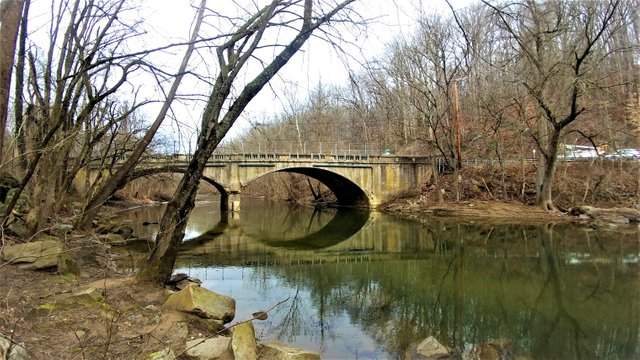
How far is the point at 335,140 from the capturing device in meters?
40.5

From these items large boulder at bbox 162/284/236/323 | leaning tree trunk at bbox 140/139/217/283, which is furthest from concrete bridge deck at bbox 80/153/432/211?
large boulder at bbox 162/284/236/323

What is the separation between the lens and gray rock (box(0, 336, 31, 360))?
3.58m

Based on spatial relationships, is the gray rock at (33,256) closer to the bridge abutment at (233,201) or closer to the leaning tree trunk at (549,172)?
the leaning tree trunk at (549,172)

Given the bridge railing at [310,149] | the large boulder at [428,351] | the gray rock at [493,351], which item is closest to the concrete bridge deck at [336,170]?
the bridge railing at [310,149]

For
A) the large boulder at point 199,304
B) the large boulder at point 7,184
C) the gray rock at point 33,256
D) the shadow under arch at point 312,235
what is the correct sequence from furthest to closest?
1. the shadow under arch at point 312,235
2. the large boulder at point 7,184
3. the gray rock at point 33,256
4. the large boulder at point 199,304

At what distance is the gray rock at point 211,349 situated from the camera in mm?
5524

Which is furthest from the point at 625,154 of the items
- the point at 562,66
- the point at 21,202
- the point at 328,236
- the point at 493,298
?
the point at 21,202

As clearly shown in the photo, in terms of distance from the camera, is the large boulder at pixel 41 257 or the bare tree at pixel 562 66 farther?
the bare tree at pixel 562 66

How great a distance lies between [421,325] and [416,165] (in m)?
30.7

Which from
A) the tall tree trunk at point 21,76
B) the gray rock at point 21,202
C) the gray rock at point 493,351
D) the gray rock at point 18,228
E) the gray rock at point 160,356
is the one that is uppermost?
the tall tree trunk at point 21,76

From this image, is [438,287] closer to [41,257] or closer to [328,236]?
[41,257]

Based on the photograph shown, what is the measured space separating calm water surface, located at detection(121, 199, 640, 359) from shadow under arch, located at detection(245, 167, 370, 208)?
50.3ft

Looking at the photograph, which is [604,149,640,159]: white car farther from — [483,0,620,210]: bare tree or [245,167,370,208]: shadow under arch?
[245,167,370,208]: shadow under arch

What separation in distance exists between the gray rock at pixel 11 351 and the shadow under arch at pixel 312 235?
15.5m
